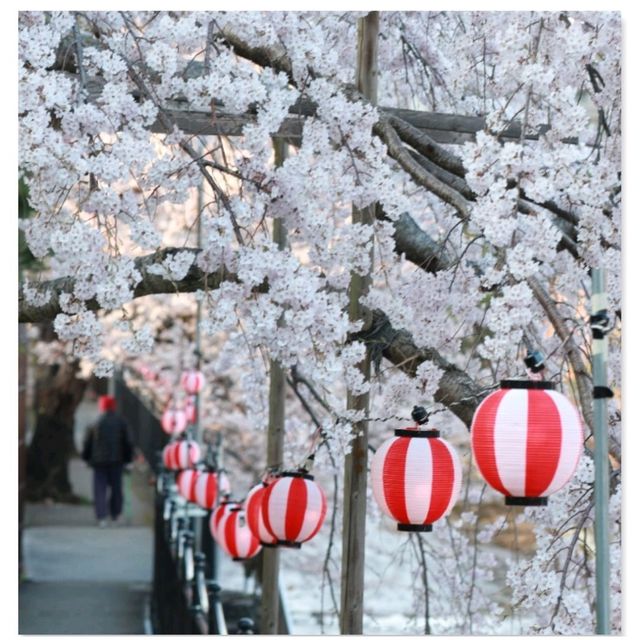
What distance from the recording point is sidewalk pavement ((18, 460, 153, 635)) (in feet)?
22.6

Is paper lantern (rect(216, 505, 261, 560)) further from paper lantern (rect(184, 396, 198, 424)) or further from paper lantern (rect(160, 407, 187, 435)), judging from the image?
paper lantern (rect(160, 407, 187, 435))

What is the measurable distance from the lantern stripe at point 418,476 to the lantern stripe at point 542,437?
19.2 inches

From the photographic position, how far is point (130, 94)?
3.20 meters

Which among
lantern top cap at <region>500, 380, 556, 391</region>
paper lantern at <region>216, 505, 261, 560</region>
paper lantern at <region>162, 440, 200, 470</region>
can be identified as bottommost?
paper lantern at <region>216, 505, 261, 560</region>

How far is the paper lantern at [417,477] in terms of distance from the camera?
3.23m

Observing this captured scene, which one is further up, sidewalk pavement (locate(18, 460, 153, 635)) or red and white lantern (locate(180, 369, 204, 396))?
red and white lantern (locate(180, 369, 204, 396))

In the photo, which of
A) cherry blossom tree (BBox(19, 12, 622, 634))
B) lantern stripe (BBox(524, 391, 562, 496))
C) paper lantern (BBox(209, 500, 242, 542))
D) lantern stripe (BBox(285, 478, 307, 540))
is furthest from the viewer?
paper lantern (BBox(209, 500, 242, 542))

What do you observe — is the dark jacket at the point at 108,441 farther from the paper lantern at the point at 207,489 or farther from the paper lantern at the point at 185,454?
the paper lantern at the point at 207,489

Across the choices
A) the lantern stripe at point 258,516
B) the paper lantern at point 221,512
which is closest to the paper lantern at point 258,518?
the lantern stripe at point 258,516

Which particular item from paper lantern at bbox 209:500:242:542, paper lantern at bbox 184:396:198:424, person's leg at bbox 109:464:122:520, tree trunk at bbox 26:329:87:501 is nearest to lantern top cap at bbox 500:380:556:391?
paper lantern at bbox 209:500:242:542

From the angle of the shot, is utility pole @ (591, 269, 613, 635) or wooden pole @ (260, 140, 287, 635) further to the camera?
wooden pole @ (260, 140, 287, 635)

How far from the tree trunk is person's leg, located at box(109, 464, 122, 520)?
1.72 m

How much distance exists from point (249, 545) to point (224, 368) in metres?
1.02

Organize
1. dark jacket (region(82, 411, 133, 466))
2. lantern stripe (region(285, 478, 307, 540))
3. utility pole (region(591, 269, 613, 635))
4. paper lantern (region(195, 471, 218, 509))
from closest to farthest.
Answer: utility pole (region(591, 269, 613, 635)) < lantern stripe (region(285, 478, 307, 540)) < paper lantern (region(195, 471, 218, 509)) < dark jacket (region(82, 411, 133, 466))
